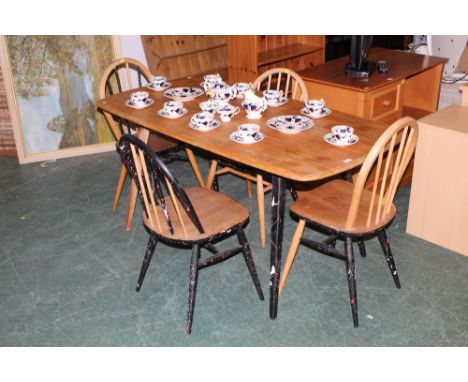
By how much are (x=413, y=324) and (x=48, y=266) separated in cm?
183

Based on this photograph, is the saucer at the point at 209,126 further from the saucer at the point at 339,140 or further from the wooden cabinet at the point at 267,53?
the wooden cabinet at the point at 267,53

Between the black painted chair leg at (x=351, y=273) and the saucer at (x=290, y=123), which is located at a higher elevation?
the saucer at (x=290, y=123)

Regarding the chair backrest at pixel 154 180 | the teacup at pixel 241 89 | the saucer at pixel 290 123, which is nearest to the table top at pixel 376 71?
the teacup at pixel 241 89

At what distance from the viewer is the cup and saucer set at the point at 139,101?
2.96m

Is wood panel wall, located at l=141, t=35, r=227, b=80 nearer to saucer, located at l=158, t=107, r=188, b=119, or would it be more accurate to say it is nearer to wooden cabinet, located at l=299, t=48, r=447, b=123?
wooden cabinet, located at l=299, t=48, r=447, b=123

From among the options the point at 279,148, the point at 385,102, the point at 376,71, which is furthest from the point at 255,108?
the point at 376,71

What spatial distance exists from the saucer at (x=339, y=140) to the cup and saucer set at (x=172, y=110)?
30.5 inches

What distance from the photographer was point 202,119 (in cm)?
261

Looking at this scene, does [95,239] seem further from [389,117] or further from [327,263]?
[389,117]
